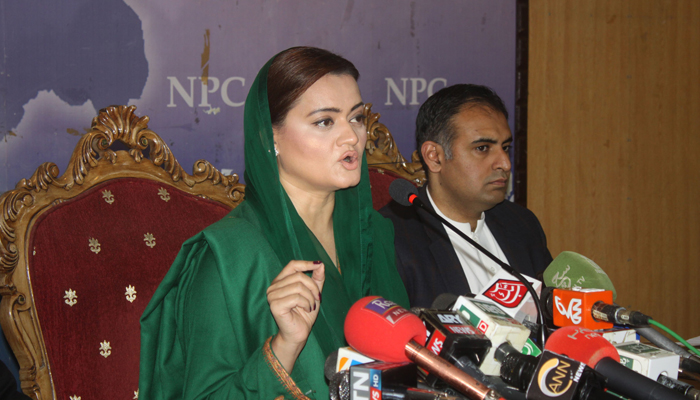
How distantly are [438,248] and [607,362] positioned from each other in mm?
1243

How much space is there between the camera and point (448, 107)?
2205 millimetres

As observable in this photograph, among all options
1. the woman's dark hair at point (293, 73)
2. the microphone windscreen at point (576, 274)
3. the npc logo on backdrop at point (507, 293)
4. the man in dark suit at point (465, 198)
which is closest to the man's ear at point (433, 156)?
the man in dark suit at point (465, 198)

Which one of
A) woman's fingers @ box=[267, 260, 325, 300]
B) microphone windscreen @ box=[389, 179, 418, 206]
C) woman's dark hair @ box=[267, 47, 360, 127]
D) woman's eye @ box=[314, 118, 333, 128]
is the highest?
woman's dark hair @ box=[267, 47, 360, 127]

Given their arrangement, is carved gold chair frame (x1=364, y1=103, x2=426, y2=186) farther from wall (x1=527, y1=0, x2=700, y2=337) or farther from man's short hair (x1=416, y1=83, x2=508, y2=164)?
wall (x1=527, y1=0, x2=700, y2=337)

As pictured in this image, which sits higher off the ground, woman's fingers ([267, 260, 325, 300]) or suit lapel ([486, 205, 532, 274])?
woman's fingers ([267, 260, 325, 300])

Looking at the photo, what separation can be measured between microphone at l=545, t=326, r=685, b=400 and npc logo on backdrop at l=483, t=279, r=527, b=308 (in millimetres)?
228

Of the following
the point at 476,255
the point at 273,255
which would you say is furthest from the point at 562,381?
the point at 476,255

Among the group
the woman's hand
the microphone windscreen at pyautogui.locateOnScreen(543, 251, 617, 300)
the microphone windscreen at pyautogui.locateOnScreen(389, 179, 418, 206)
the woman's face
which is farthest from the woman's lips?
the microphone windscreen at pyautogui.locateOnScreen(543, 251, 617, 300)

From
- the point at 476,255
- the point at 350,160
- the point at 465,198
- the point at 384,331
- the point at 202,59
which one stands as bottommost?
the point at 476,255

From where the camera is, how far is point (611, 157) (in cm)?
333

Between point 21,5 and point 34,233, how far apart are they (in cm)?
108

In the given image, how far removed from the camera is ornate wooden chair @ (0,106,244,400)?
4.78 feet

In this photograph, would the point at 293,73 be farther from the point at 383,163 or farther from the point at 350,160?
the point at 383,163

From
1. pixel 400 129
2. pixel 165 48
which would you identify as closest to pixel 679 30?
pixel 400 129
